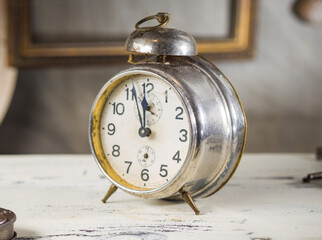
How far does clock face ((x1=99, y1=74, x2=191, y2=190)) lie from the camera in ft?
3.42

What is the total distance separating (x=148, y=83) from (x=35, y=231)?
385 millimetres

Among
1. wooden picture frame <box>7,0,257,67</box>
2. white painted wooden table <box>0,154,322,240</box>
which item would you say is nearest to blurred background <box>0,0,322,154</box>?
wooden picture frame <box>7,0,257,67</box>

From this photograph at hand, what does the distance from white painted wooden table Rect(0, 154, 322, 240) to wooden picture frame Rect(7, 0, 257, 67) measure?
118 centimetres

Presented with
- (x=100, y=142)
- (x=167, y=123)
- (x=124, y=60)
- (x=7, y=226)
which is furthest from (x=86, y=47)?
(x=7, y=226)

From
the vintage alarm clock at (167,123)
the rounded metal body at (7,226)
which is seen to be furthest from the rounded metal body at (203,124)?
the rounded metal body at (7,226)

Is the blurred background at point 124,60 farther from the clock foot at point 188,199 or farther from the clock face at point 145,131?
the clock foot at point 188,199

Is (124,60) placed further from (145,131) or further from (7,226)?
(7,226)

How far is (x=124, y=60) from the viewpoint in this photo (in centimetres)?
258

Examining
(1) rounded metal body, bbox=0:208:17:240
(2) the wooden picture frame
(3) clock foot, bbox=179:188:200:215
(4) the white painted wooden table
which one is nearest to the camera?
(1) rounded metal body, bbox=0:208:17:240

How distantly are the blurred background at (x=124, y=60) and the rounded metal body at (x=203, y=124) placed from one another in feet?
4.91

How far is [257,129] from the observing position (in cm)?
277

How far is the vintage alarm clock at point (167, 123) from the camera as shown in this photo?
101cm

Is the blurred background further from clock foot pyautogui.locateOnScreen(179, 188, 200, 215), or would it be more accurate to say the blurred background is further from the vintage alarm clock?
clock foot pyautogui.locateOnScreen(179, 188, 200, 215)

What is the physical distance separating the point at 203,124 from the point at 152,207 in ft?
0.74
